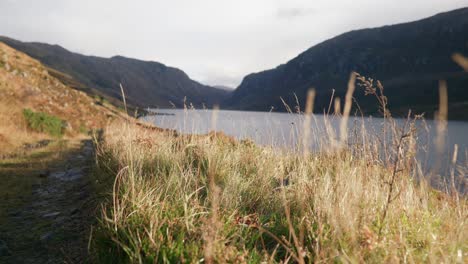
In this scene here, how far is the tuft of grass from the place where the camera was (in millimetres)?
12002

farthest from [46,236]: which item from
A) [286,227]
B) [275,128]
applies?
[275,128]

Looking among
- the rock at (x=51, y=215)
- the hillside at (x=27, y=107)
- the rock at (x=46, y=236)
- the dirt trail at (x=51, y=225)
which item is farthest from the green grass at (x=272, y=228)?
the hillside at (x=27, y=107)

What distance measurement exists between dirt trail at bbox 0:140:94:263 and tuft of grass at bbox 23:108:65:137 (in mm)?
6910

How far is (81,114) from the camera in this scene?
59.8 feet

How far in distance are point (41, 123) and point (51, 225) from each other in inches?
384

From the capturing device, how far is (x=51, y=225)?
3988 millimetres

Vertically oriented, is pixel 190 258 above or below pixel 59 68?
below

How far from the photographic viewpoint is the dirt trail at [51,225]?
3174 mm

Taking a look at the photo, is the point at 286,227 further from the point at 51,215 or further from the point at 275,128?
the point at 275,128

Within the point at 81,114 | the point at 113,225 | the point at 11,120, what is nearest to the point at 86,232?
the point at 113,225

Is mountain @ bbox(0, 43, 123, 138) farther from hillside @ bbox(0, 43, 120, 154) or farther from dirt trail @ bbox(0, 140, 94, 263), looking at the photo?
dirt trail @ bbox(0, 140, 94, 263)

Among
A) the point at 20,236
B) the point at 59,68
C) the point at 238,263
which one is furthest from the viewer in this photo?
the point at 59,68

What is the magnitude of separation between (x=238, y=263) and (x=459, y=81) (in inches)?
7506

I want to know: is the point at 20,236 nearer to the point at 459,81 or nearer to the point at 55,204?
the point at 55,204
